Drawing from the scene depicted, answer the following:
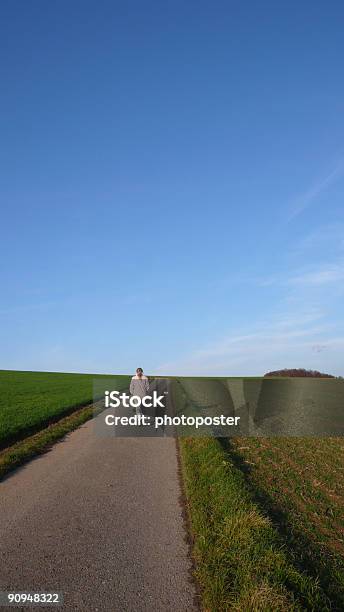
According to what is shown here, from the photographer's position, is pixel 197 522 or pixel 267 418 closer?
pixel 197 522

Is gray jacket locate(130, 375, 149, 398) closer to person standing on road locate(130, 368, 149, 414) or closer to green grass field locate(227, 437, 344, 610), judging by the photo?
person standing on road locate(130, 368, 149, 414)

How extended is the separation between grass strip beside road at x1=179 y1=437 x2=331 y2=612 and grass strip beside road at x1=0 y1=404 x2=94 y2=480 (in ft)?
17.5

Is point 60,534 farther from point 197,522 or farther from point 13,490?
point 13,490

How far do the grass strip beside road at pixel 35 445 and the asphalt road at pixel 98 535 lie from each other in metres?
0.52

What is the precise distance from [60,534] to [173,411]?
69.5ft

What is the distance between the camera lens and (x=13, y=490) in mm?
9422

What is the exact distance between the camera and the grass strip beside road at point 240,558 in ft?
15.9

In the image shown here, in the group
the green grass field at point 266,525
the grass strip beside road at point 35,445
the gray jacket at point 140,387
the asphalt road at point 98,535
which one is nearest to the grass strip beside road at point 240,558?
the green grass field at point 266,525

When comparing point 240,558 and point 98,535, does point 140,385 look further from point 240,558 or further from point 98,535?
point 240,558

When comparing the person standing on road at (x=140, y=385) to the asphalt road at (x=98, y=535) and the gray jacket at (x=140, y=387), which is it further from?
the asphalt road at (x=98, y=535)

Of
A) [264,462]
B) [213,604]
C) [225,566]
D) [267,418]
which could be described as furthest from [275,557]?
[267,418]

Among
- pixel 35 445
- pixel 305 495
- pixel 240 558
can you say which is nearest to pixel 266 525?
pixel 240 558

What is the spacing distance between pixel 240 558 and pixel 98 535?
234 cm

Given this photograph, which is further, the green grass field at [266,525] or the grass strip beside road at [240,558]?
the green grass field at [266,525]
